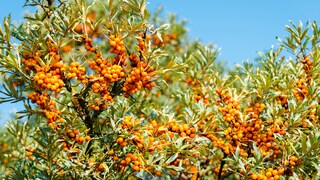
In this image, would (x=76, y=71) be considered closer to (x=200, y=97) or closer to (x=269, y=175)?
(x=200, y=97)

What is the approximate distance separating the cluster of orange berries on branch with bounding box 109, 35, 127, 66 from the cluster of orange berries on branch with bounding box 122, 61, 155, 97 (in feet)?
0.42

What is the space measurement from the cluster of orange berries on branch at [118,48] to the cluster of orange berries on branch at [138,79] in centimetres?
13

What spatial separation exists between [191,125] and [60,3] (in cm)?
139

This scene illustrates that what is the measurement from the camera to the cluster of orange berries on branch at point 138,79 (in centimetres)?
317

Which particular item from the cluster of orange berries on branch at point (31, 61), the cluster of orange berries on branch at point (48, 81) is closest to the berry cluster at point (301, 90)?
the cluster of orange berries on branch at point (48, 81)

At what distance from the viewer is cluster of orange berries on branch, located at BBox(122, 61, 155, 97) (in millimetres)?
3174

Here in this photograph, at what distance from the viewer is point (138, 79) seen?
3.19m

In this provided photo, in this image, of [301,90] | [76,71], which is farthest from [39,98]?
[301,90]

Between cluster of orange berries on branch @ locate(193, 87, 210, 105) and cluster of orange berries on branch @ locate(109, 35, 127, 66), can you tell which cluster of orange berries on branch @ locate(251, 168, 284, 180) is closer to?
cluster of orange berries on branch @ locate(193, 87, 210, 105)

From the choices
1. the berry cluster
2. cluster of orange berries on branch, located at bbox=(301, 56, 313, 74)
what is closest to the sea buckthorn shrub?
the berry cluster

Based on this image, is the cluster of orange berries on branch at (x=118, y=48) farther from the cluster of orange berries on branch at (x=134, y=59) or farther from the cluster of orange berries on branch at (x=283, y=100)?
the cluster of orange berries on branch at (x=283, y=100)

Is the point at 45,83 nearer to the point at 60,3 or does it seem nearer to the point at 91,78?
the point at 91,78

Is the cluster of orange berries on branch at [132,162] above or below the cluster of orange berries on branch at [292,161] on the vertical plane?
below

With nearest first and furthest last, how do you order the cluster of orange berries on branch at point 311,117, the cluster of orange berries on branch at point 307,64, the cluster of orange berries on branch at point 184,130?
the cluster of orange berries on branch at point 184,130, the cluster of orange berries on branch at point 311,117, the cluster of orange berries on branch at point 307,64
